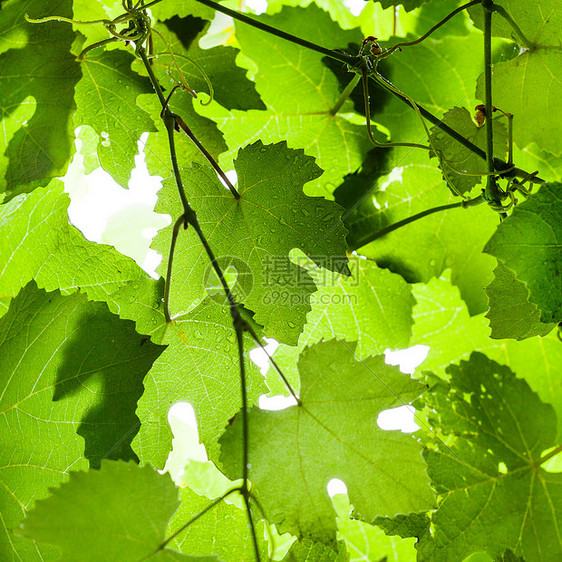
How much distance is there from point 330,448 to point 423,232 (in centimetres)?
48

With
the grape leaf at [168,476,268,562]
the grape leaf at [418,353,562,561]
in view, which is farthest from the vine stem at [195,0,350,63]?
the grape leaf at [168,476,268,562]

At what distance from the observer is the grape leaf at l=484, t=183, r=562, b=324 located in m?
→ 0.68

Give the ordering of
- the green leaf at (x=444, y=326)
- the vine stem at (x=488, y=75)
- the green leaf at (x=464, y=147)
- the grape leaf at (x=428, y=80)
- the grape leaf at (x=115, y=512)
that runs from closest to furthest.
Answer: the grape leaf at (x=115, y=512) < the vine stem at (x=488, y=75) < the green leaf at (x=464, y=147) < the grape leaf at (x=428, y=80) < the green leaf at (x=444, y=326)

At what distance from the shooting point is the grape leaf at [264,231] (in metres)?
0.81

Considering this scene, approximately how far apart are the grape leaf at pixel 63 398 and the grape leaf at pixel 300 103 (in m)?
0.44

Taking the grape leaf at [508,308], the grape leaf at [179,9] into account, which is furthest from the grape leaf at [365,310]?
the grape leaf at [179,9]

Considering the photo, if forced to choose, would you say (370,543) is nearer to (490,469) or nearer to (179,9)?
(490,469)

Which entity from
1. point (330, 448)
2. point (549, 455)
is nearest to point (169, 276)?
point (330, 448)

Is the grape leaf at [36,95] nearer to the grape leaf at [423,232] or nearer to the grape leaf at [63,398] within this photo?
the grape leaf at [63,398]

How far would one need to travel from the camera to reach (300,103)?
1016 mm

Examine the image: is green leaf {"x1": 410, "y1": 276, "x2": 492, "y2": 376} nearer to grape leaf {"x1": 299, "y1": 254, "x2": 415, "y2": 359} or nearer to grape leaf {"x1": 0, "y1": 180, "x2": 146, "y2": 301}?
grape leaf {"x1": 299, "y1": 254, "x2": 415, "y2": 359}

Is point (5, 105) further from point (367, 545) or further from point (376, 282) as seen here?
point (367, 545)

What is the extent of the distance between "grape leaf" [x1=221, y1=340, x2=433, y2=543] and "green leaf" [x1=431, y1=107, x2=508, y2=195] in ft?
1.12

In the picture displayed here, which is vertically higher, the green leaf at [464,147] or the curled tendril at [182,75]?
the curled tendril at [182,75]
